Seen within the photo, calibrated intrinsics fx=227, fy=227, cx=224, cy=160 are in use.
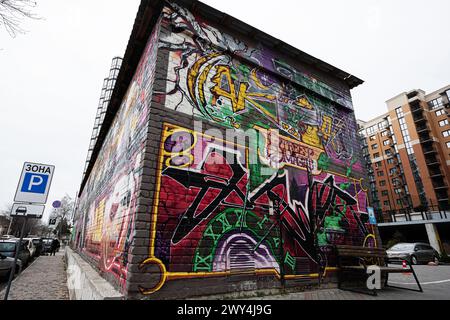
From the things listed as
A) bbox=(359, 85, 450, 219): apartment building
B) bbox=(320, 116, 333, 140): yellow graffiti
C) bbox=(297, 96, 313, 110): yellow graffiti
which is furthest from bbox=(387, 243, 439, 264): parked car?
bbox=(359, 85, 450, 219): apartment building

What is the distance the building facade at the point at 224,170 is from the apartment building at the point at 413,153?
1600 inches

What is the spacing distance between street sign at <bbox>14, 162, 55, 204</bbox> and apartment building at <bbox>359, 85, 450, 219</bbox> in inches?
1797

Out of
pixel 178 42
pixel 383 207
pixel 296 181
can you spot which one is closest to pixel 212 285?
pixel 296 181

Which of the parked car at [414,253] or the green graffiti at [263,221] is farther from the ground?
the green graffiti at [263,221]

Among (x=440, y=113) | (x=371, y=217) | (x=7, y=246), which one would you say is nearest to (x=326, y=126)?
(x=371, y=217)

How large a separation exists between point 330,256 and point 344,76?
5.98m

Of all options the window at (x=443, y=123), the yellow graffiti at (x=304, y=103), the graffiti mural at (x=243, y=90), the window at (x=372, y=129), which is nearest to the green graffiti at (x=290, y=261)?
the graffiti mural at (x=243, y=90)

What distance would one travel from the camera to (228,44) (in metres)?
5.58

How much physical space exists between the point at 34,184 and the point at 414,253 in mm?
20331

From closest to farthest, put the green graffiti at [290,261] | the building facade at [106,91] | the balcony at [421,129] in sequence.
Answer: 1. the green graffiti at [290,261]
2. the building facade at [106,91]
3. the balcony at [421,129]

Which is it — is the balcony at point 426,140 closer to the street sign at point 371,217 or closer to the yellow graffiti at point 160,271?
the street sign at point 371,217

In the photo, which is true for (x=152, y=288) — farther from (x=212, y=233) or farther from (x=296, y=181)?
(x=296, y=181)

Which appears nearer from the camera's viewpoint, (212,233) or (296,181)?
(212,233)

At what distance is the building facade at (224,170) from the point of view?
353 cm
